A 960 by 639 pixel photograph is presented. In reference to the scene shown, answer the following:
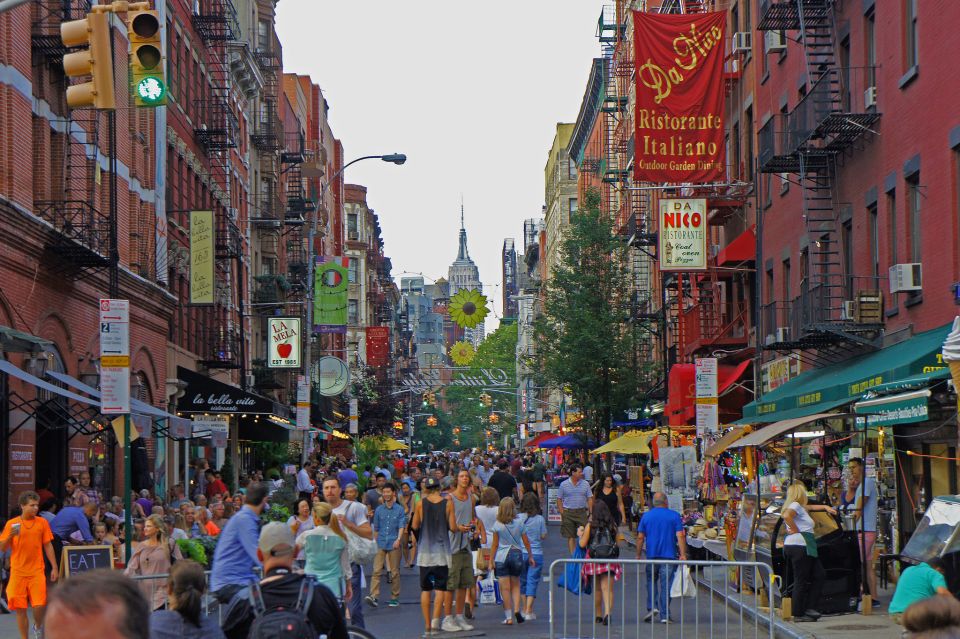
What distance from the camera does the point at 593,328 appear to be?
173 feet

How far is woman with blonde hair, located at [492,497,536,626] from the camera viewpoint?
1858 cm

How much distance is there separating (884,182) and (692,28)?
36.8 feet

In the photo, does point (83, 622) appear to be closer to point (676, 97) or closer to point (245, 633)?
point (245, 633)

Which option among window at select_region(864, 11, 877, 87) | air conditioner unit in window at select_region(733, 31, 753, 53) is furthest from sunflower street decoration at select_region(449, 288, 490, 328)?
window at select_region(864, 11, 877, 87)

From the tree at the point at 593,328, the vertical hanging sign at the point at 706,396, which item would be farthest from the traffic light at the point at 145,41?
the tree at the point at 593,328

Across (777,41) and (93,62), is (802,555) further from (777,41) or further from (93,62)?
(777,41)

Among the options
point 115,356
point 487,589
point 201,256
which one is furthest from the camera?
point 201,256

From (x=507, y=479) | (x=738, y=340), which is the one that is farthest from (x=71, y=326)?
(x=738, y=340)

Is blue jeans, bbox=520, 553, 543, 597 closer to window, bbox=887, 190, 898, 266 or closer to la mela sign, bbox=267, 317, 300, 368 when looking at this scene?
window, bbox=887, 190, 898, 266

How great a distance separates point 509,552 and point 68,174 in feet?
42.9

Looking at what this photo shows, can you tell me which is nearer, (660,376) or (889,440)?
(889,440)

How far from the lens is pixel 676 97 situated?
114 feet

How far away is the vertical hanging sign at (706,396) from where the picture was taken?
2584 cm

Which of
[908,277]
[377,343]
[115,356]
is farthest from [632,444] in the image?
[377,343]
